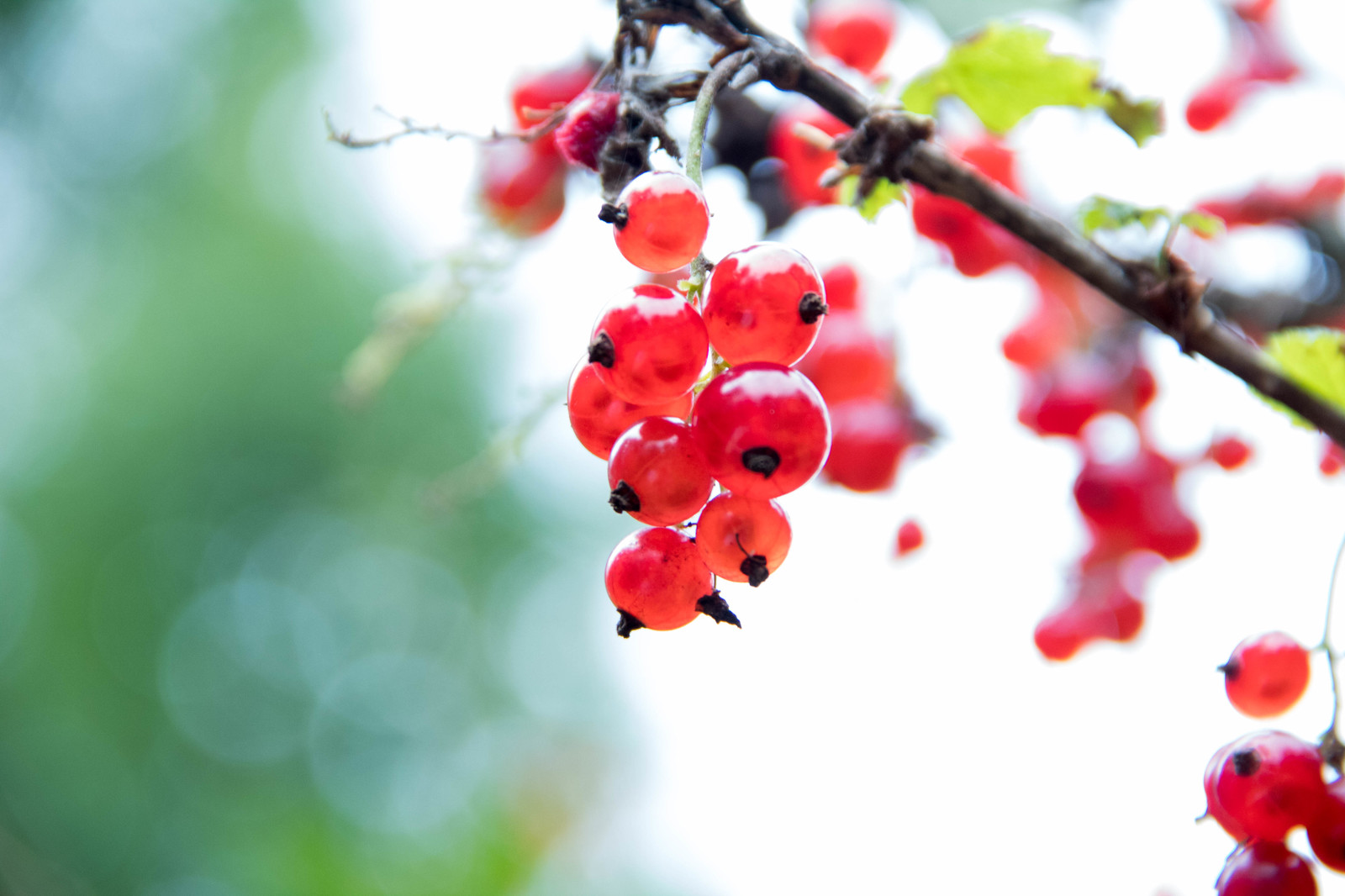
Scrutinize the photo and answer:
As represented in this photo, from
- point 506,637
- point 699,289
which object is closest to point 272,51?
point 506,637

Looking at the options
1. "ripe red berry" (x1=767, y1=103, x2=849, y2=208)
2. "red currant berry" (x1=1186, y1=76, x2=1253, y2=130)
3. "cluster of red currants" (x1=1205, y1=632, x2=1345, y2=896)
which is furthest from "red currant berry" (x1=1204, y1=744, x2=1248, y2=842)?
"red currant berry" (x1=1186, y1=76, x2=1253, y2=130)

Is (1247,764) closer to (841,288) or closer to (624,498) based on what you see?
(624,498)

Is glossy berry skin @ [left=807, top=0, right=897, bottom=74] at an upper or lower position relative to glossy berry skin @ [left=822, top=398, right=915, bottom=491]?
upper

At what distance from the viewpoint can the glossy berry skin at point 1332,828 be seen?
1.82 feet

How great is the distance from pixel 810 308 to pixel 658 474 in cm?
11

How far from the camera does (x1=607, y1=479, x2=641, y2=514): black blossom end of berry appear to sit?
40cm

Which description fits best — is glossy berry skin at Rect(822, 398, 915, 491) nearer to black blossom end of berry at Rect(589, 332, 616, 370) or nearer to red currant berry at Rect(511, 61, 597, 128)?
red currant berry at Rect(511, 61, 597, 128)

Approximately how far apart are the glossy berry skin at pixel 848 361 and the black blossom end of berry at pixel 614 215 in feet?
1.97

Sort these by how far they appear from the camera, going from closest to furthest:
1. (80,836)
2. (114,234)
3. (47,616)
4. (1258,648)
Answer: (1258,648) → (80,836) → (47,616) → (114,234)

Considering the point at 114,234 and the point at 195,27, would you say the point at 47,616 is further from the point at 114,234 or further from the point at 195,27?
the point at 195,27

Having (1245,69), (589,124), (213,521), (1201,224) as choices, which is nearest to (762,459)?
(589,124)

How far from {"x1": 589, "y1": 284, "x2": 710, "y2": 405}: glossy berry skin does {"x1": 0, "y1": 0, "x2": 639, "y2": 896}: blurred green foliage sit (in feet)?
14.3

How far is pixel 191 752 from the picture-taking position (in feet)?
17.9

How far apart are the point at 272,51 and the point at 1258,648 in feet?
23.4
